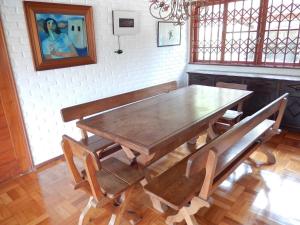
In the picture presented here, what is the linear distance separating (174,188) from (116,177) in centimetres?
45

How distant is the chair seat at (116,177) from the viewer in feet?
5.28

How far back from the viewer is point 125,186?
1.64 m

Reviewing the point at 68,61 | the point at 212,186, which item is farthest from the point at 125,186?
the point at 68,61

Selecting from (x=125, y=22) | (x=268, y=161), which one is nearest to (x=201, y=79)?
(x=125, y=22)

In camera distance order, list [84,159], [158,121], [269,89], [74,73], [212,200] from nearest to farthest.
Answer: [84,159] < [158,121] < [212,200] < [74,73] < [269,89]

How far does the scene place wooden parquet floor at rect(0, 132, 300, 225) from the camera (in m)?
1.91

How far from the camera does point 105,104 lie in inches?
101

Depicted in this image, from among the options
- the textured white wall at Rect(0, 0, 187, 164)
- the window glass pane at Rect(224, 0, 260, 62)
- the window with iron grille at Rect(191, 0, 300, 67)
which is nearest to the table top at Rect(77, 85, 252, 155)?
the textured white wall at Rect(0, 0, 187, 164)

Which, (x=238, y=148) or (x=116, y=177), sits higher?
(x=238, y=148)

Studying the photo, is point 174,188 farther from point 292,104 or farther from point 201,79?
point 201,79

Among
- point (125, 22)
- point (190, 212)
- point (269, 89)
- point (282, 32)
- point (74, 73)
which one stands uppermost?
point (125, 22)

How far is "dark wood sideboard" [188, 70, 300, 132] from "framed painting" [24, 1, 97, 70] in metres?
2.16

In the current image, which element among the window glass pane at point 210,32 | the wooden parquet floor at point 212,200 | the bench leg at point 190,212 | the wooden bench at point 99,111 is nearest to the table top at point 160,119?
the wooden bench at point 99,111

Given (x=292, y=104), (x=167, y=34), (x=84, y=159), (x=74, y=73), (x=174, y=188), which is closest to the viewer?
(x=84, y=159)
